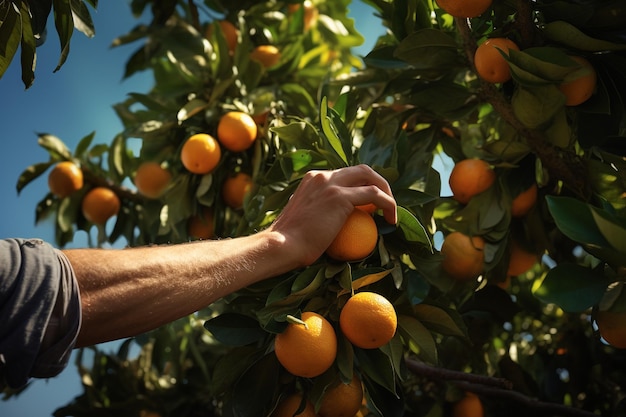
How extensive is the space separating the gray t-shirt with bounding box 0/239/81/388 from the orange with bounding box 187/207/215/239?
1041 millimetres

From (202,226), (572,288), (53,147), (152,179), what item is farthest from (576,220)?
(53,147)

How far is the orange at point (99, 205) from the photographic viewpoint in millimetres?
2145

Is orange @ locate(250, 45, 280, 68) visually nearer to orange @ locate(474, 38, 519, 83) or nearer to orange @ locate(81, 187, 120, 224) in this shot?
orange @ locate(81, 187, 120, 224)

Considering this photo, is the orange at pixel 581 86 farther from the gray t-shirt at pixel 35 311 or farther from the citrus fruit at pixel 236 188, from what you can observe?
the gray t-shirt at pixel 35 311

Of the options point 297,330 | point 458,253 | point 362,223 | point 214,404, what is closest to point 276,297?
point 297,330

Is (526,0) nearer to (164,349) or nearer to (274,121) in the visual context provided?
(274,121)

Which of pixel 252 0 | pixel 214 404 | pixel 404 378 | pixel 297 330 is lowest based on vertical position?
pixel 214 404

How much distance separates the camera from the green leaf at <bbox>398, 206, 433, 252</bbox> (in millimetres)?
1276

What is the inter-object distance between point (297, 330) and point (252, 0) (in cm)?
152

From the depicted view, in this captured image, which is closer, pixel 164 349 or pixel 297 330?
pixel 297 330

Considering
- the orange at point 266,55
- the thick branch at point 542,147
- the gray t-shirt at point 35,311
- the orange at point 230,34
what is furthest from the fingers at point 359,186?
the orange at point 230,34

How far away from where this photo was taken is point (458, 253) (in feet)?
5.02

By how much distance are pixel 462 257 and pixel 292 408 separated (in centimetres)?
52

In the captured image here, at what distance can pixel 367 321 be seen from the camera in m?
1.16
